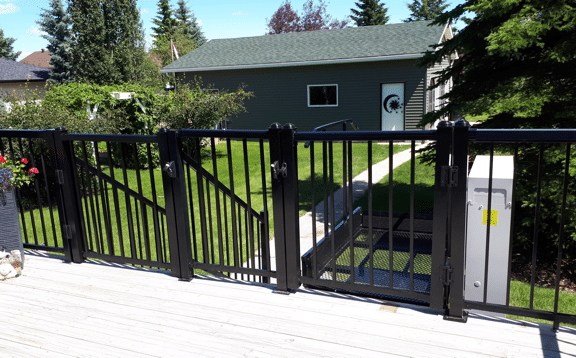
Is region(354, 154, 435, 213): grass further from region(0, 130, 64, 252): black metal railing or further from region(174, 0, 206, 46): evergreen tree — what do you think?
region(174, 0, 206, 46): evergreen tree

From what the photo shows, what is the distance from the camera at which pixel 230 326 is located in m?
2.49

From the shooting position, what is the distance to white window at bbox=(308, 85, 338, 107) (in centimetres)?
1596

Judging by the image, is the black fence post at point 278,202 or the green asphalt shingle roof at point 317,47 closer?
the black fence post at point 278,202

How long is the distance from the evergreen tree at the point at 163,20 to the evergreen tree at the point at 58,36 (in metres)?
19.8

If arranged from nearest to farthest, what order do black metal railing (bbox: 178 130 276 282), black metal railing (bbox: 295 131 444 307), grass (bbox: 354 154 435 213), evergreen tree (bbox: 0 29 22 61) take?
black metal railing (bbox: 295 131 444 307) → black metal railing (bbox: 178 130 276 282) → grass (bbox: 354 154 435 213) → evergreen tree (bbox: 0 29 22 61)

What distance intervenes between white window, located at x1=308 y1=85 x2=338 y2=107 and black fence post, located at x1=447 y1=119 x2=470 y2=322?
45.6 feet

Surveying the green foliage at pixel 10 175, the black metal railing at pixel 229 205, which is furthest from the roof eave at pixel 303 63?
the green foliage at pixel 10 175

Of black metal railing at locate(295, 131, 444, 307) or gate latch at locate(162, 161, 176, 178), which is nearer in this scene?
black metal railing at locate(295, 131, 444, 307)

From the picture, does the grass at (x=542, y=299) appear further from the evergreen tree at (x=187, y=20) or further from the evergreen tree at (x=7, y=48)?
the evergreen tree at (x=187, y=20)

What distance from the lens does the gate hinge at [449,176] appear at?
7.46 feet

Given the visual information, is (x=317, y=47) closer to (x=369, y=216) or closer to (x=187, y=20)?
(x=369, y=216)

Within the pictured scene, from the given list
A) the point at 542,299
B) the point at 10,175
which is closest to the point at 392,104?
the point at 542,299

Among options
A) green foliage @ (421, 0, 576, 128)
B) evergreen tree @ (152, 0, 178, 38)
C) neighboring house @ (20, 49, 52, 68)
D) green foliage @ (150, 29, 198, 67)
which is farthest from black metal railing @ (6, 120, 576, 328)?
neighboring house @ (20, 49, 52, 68)

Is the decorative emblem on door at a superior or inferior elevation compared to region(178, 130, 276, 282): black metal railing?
superior
